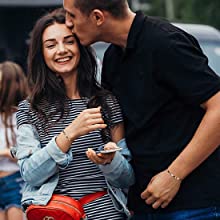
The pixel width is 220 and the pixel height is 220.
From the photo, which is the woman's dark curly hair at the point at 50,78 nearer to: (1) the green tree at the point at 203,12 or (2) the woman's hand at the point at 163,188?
(2) the woman's hand at the point at 163,188

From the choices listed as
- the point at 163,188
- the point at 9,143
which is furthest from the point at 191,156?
the point at 9,143

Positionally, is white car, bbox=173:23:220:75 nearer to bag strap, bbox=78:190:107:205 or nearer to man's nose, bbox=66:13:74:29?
man's nose, bbox=66:13:74:29

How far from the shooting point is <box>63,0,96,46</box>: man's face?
3564mm

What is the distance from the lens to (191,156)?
11.1ft

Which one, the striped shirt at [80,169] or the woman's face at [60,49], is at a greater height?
the woman's face at [60,49]

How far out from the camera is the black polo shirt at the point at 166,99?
3.40m

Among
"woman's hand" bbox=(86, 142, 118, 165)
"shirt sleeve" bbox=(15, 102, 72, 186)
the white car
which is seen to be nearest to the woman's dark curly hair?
"shirt sleeve" bbox=(15, 102, 72, 186)

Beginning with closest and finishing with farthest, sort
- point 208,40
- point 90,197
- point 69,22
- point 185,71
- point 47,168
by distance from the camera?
1. point 185,71
2. point 47,168
3. point 90,197
4. point 69,22
5. point 208,40

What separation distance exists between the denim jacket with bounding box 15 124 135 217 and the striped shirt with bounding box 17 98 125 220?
1.3 inches

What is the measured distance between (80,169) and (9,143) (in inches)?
89.1

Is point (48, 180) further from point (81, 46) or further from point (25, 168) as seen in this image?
point (81, 46)

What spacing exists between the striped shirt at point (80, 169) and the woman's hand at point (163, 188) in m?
0.24

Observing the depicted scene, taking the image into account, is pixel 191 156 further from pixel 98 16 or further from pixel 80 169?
pixel 98 16

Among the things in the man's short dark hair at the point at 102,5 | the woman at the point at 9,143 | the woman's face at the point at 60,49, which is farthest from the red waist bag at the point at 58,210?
the woman at the point at 9,143
